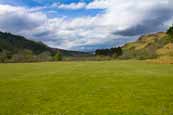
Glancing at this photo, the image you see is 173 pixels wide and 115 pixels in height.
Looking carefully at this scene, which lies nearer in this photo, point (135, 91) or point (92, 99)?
point (92, 99)

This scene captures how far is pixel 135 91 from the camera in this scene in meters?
20.8

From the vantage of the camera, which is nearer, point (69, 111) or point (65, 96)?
point (69, 111)

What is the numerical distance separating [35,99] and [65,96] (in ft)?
7.25

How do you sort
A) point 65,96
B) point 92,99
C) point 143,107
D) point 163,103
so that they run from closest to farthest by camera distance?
point 143,107
point 163,103
point 92,99
point 65,96

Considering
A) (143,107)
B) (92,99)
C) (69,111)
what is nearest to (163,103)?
(143,107)

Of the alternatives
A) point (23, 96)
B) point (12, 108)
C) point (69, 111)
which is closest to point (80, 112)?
point (69, 111)

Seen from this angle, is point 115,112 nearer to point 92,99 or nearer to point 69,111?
point 69,111

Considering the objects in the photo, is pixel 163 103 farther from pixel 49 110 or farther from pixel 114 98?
pixel 49 110

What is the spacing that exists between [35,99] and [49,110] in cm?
367

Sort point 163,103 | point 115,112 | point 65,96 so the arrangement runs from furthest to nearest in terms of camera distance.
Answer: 1. point 65,96
2. point 163,103
3. point 115,112

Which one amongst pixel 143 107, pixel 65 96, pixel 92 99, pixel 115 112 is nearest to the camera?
pixel 115 112

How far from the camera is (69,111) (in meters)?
14.7

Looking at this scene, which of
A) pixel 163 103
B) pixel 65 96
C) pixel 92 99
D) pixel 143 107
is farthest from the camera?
pixel 65 96

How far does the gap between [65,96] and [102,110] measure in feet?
16.7
